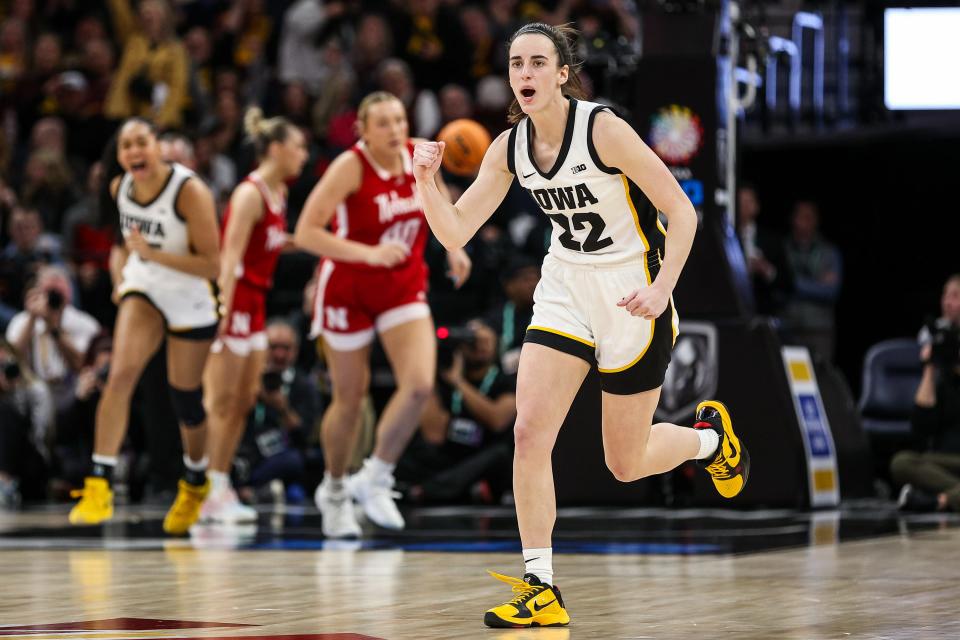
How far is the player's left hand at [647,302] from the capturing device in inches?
204

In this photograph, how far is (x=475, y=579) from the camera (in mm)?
6516

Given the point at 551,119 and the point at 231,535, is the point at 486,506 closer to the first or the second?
the point at 231,535

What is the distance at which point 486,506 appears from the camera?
37.1ft

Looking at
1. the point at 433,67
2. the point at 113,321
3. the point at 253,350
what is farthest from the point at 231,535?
the point at 433,67

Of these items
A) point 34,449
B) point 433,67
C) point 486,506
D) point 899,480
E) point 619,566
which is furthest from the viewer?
point 433,67

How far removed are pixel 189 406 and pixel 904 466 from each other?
453 cm

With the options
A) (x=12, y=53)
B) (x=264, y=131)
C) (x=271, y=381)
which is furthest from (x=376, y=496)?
(x=12, y=53)

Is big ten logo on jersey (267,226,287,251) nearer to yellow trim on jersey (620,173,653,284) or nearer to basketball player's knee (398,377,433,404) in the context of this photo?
basketball player's knee (398,377,433,404)

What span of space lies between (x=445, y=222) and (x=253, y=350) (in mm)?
4314

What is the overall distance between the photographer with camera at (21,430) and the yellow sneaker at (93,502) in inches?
139

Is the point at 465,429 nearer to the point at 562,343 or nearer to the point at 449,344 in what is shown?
the point at 449,344

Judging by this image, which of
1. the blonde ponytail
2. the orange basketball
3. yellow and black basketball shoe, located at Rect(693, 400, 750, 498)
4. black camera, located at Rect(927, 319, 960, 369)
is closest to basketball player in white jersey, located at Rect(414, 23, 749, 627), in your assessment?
yellow and black basketball shoe, located at Rect(693, 400, 750, 498)

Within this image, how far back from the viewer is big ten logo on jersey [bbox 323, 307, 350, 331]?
880 cm

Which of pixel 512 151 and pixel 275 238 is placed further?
pixel 275 238
